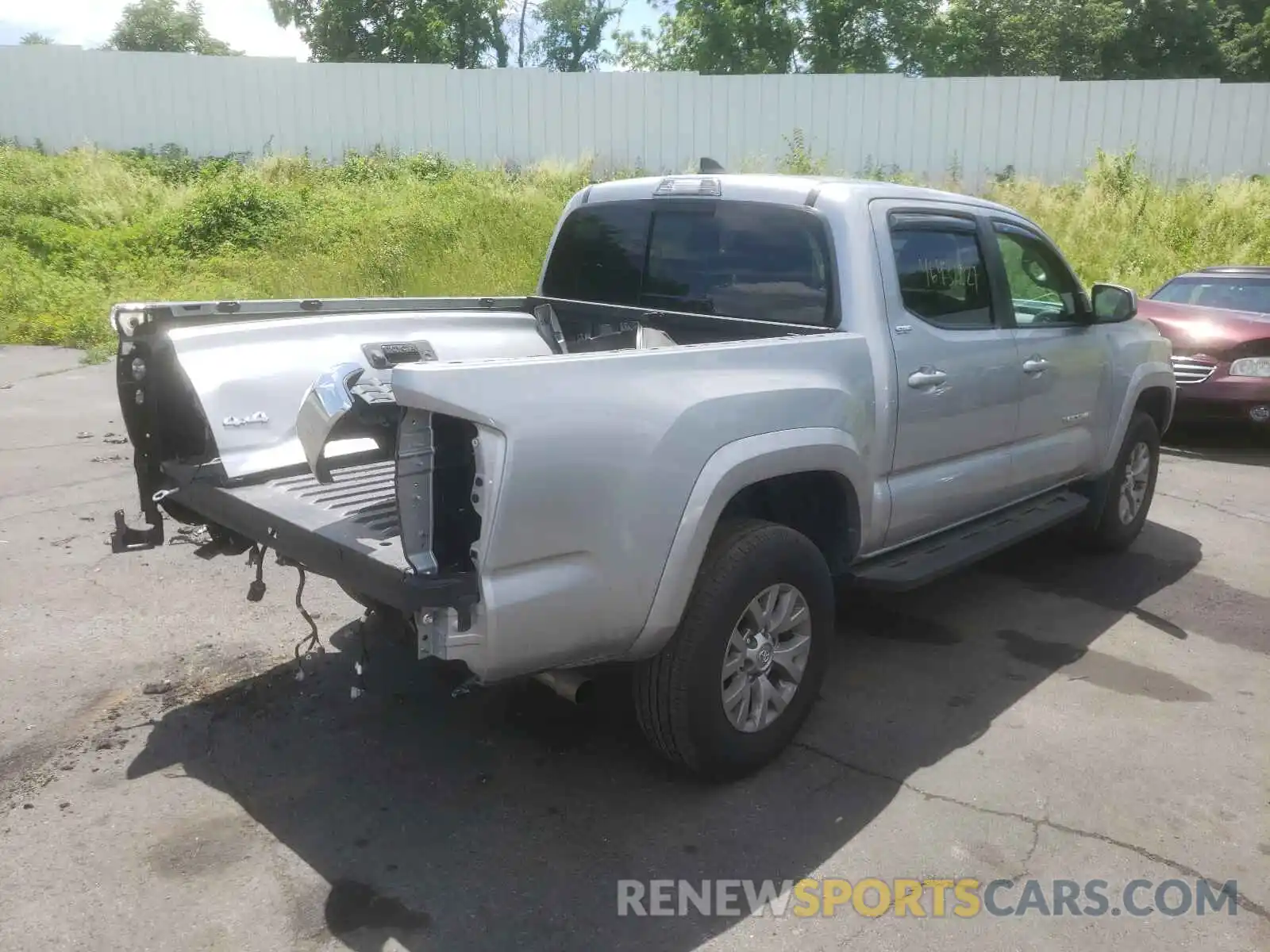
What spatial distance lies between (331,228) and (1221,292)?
1278 cm

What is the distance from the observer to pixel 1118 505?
604 cm

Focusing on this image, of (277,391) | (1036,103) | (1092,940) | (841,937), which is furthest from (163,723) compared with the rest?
(1036,103)

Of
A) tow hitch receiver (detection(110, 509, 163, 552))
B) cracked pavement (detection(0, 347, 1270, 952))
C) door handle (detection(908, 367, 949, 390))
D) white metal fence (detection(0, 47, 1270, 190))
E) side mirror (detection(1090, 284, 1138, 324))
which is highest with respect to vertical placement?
white metal fence (detection(0, 47, 1270, 190))

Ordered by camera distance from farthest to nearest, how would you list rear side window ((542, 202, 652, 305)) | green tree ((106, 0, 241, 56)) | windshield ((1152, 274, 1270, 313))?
1. green tree ((106, 0, 241, 56))
2. windshield ((1152, 274, 1270, 313))
3. rear side window ((542, 202, 652, 305))

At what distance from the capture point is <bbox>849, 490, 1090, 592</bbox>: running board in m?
4.12

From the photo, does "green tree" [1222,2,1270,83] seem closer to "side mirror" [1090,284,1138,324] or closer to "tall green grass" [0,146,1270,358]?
"tall green grass" [0,146,1270,358]

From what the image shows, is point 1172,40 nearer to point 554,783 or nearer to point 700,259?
point 700,259

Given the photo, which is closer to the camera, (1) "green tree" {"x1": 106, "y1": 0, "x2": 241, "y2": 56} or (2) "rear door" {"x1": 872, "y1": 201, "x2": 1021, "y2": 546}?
(2) "rear door" {"x1": 872, "y1": 201, "x2": 1021, "y2": 546}

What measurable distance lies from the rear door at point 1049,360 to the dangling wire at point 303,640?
10.4 feet

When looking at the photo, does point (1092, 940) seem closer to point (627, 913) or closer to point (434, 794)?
point (627, 913)

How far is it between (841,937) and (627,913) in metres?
0.58

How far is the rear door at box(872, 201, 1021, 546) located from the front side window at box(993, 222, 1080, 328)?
41cm

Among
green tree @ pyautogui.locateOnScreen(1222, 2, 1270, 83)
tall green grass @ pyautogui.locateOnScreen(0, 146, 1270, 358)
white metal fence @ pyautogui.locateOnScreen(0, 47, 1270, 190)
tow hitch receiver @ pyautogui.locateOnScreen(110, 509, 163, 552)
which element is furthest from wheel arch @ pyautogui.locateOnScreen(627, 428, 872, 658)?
green tree @ pyautogui.locateOnScreen(1222, 2, 1270, 83)

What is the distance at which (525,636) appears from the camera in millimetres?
2867
